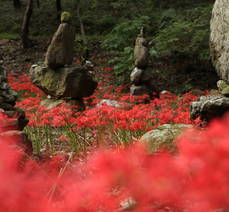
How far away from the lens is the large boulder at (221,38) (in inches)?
254

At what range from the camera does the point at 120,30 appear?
1349 centimetres

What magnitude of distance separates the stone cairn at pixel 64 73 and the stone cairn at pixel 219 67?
3518 mm

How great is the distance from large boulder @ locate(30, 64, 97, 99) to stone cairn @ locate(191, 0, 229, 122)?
11.4 ft

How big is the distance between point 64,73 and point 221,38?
Answer: 13.6 ft

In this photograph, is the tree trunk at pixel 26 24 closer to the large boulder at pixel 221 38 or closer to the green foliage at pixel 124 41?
the green foliage at pixel 124 41

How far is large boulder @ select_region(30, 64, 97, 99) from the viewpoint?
830 cm

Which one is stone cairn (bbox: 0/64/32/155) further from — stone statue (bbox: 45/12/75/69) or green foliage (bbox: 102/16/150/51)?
green foliage (bbox: 102/16/150/51)

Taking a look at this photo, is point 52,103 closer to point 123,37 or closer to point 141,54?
point 141,54

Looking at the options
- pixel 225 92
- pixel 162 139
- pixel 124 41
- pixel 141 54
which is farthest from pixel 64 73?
pixel 124 41

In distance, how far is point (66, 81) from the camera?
8.27m

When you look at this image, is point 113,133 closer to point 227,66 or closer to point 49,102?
point 227,66

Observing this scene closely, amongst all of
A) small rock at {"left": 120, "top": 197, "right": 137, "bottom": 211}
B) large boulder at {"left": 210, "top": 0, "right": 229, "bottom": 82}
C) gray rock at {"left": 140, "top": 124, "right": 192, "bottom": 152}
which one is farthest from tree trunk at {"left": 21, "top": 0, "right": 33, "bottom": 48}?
small rock at {"left": 120, "top": 197, "right": 137, "bottom": 211}

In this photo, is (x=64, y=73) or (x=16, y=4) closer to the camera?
(x=64, y=73)

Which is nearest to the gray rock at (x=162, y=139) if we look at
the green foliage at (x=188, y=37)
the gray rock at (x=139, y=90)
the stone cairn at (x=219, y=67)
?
the stone cairn at (x=219, y=67)
